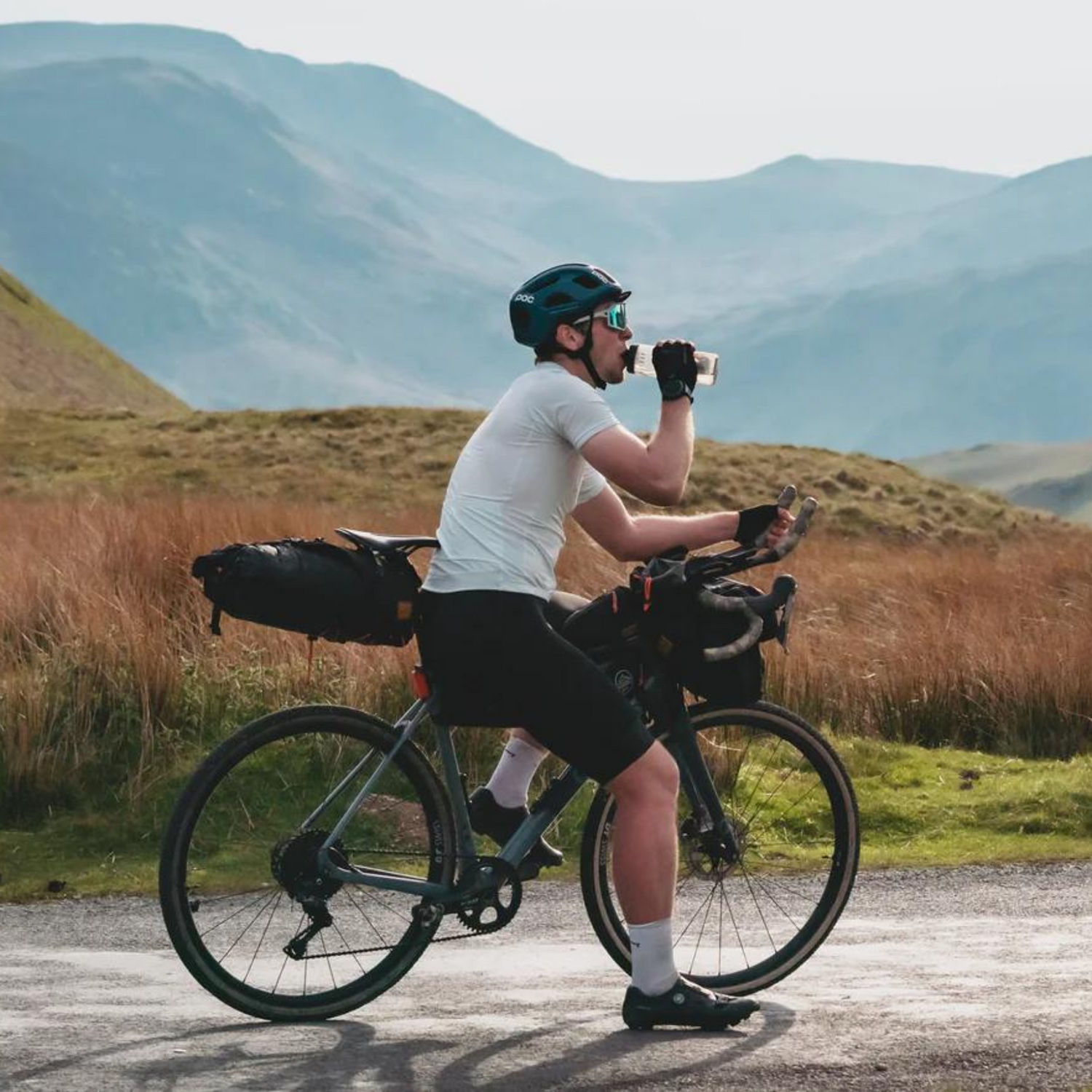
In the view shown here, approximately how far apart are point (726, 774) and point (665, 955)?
1844 millimetres

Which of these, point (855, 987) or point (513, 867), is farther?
point (855, 987)

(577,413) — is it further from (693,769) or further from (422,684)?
(693,769)

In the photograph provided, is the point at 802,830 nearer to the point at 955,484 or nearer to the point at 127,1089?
the point at 127,1089

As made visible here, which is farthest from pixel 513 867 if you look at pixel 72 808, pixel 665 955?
pixel 72 808

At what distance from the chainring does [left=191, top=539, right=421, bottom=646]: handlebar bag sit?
0.64 metres

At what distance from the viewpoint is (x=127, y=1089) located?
183 inches

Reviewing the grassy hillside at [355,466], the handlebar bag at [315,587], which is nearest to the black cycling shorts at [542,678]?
the handlebar bag at [315,587]

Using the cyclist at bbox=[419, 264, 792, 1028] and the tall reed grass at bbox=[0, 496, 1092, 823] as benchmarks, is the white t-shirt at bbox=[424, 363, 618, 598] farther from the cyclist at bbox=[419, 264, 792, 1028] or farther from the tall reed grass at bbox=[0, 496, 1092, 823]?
the tall reed grass at bbox=[0, 496, 1092, 823]

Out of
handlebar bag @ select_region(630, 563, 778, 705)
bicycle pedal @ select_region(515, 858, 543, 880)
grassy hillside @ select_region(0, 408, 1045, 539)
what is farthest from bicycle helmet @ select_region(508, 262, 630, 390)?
grassy hillside @ select_region(0, 408, 1045, 539)

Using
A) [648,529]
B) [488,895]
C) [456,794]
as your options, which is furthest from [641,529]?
[488,895]

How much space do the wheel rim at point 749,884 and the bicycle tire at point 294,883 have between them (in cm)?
50

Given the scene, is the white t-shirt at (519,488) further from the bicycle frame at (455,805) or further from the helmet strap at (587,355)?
the bicycle frame at (455,805)

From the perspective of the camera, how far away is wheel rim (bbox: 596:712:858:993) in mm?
5531

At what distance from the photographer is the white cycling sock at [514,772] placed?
5.44 metres
